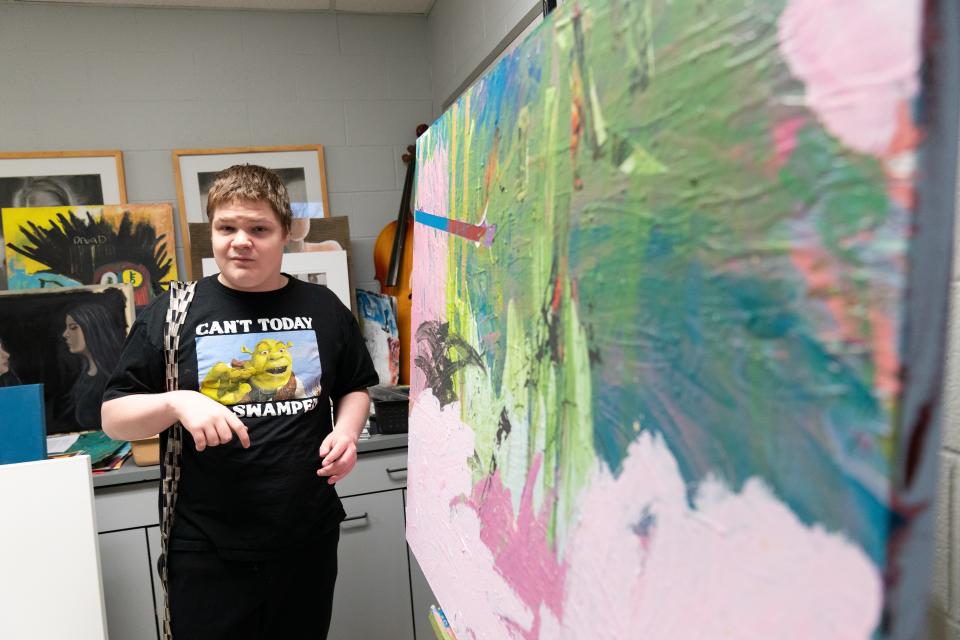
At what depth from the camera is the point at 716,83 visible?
1.04ft

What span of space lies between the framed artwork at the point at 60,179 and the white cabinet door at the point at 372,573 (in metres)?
1.33

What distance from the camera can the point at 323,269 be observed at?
214cm

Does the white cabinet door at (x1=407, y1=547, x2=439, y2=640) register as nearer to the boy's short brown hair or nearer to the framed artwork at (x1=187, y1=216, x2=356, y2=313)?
the framed artwork at (x1=187, y1=216, x2=356, y2=313)

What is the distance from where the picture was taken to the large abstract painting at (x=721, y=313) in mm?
240

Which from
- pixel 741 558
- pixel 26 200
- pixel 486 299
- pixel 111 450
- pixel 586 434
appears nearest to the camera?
pixel 741 558

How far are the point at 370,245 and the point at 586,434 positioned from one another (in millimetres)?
2022

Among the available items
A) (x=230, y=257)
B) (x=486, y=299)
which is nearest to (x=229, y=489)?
(x=230, y=257)

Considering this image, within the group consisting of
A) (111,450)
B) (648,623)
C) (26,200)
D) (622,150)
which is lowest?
(111,450)

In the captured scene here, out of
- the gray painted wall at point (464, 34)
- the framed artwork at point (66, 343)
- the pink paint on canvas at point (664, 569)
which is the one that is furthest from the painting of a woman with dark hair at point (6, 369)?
the pink paint on canvas at point (664, 569)

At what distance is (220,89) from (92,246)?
0.69 m

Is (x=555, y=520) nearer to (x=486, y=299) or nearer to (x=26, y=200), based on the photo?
(x=486, y=299)

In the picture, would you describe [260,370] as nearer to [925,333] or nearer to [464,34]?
[925,333]

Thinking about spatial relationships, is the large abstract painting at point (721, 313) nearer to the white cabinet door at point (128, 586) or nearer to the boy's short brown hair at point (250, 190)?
the boy's short brown hair at point (250, 190)

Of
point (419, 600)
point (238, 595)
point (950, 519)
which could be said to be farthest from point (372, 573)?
point (950, 519)
